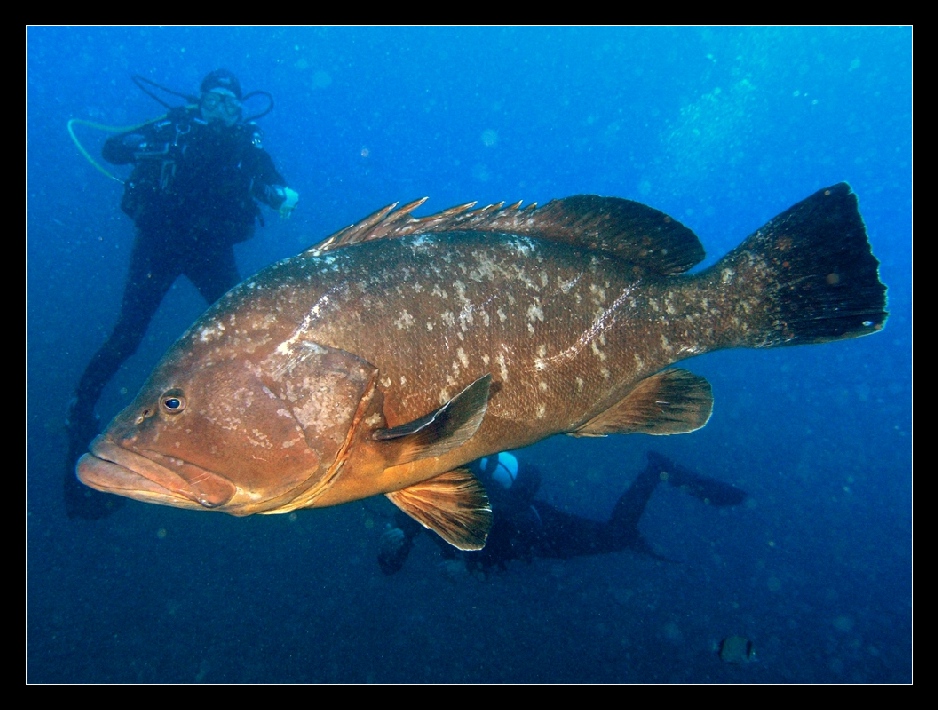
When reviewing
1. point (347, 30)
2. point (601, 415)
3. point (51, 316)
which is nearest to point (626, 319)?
point (601, 415)

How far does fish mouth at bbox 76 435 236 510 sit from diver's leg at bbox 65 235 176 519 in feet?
21.4

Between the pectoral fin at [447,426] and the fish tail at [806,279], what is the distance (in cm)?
187

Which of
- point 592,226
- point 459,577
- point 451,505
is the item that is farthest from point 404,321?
point 459,577

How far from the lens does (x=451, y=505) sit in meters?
2.69

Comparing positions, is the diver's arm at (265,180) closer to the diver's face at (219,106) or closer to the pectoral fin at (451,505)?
the diver's face at (219,106)

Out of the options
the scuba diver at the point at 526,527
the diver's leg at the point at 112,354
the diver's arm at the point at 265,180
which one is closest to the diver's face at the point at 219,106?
the diver's arm at the point at 265,180

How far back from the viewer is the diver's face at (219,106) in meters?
7.98

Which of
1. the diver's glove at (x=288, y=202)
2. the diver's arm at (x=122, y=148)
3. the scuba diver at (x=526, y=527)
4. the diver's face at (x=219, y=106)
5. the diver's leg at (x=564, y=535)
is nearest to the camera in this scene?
the scuba diver at (x=526, y=527)

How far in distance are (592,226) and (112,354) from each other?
793 cm

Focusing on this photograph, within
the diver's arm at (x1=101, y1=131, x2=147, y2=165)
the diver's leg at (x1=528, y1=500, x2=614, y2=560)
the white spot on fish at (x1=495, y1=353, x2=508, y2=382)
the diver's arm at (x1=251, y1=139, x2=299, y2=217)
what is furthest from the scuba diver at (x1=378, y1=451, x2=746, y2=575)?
the diver's arm at (x1=101, y1=131, x2=147, y2=165)

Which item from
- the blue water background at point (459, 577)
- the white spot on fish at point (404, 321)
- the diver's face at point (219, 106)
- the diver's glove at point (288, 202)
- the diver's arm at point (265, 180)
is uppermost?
the diver's face at point (219, 106)

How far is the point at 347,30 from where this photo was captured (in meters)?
80.8

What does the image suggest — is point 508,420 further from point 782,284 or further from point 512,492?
point 512,492

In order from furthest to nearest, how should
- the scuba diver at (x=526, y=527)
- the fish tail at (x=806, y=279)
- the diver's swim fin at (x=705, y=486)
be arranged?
the diver's swim fin at (x=705, y=486) → the scuba diver at (x=526, y=527) → the fish tail at (x=806, y=279)
